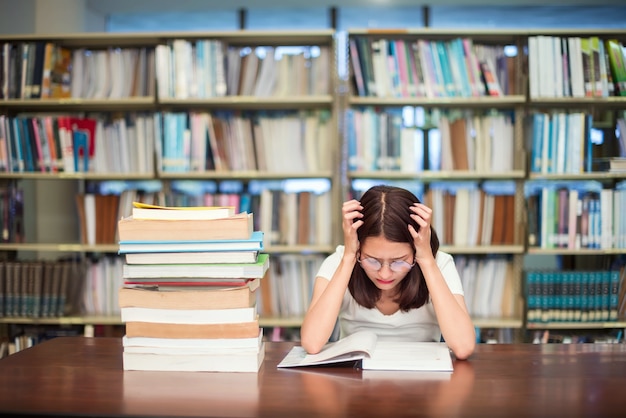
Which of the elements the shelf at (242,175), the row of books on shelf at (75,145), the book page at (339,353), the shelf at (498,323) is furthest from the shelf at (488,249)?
the book page at (339,353)

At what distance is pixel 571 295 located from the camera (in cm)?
328

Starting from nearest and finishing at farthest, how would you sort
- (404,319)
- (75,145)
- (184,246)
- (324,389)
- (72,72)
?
(324,389), (184,246), (404,319), (75,145), (72,72)

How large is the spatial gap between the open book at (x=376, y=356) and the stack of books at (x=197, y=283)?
5.7 inches

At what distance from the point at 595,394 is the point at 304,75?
2.42 m

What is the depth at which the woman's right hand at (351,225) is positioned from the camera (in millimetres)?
1716

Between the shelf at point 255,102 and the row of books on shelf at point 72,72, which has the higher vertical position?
the row of books on shelf at point 72,72

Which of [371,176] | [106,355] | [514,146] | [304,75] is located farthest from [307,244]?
[106,355]

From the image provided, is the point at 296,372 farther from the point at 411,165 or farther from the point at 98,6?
the point at 98,6

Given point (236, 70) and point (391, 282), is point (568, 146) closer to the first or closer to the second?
point (236, 70)

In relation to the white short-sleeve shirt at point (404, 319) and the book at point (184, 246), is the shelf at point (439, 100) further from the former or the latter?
the book at point (184, 246)

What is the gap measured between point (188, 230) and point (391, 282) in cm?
56

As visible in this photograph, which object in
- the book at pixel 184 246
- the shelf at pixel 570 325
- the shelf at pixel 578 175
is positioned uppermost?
the shelf at pixel 578 175

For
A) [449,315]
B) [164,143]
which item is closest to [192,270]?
[449,315]

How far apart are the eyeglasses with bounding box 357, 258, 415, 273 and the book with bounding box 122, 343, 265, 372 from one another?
0.39 meters
